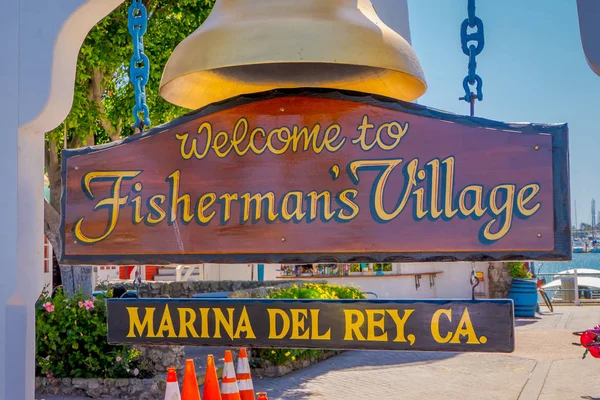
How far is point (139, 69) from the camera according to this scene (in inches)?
145

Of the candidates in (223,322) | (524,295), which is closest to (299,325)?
(223,322)

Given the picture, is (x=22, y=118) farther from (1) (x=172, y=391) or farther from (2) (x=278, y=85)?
(1) (x=172, y=391)

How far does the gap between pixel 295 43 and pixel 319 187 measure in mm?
661

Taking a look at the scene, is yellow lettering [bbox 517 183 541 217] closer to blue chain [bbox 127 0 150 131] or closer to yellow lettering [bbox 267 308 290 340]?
yellow lettering [bbox 267 308 290 340]

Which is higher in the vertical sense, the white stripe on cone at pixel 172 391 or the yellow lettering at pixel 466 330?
the yellow lettering at pixel 466 330

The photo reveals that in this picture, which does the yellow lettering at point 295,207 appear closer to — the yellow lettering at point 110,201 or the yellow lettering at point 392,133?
the yellow lettering at point 392,133

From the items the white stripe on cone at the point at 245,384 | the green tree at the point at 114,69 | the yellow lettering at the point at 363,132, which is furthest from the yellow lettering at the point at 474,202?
the green tree at the point at 114,69

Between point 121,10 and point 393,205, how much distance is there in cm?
1033

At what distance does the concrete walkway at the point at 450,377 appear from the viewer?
10.0 metres

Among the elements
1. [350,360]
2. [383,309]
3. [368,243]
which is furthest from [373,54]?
[350,360]

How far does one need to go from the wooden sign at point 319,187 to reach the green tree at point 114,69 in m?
8.49

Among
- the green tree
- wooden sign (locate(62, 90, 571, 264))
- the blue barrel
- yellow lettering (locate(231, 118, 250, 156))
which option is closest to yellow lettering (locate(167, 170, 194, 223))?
wooden sign (locate(62, 90, 571, 264))

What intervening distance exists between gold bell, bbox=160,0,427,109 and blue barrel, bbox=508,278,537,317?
17.4 m

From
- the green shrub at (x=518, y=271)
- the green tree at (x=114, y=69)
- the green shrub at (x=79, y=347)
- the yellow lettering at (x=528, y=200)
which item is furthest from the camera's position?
the green shrub at (x=518, y=271)
